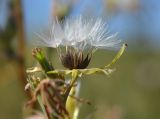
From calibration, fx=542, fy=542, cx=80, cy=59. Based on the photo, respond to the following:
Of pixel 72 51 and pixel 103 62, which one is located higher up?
pixel 72 51

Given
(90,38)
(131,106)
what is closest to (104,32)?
(90,38)

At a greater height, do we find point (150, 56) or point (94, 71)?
point (94, 71)

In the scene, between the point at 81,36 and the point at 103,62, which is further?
the point at 103,62

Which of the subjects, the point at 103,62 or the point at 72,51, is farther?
the point at 103,62

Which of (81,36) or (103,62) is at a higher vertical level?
(81,36)

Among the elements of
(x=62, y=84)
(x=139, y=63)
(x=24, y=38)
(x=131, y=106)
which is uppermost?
(x=62, y=84)

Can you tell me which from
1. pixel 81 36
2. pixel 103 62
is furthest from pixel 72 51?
pixel 103 62

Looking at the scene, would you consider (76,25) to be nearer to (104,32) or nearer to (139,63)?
(104,32)

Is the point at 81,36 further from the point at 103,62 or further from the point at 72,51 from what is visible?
the point at 103,62
